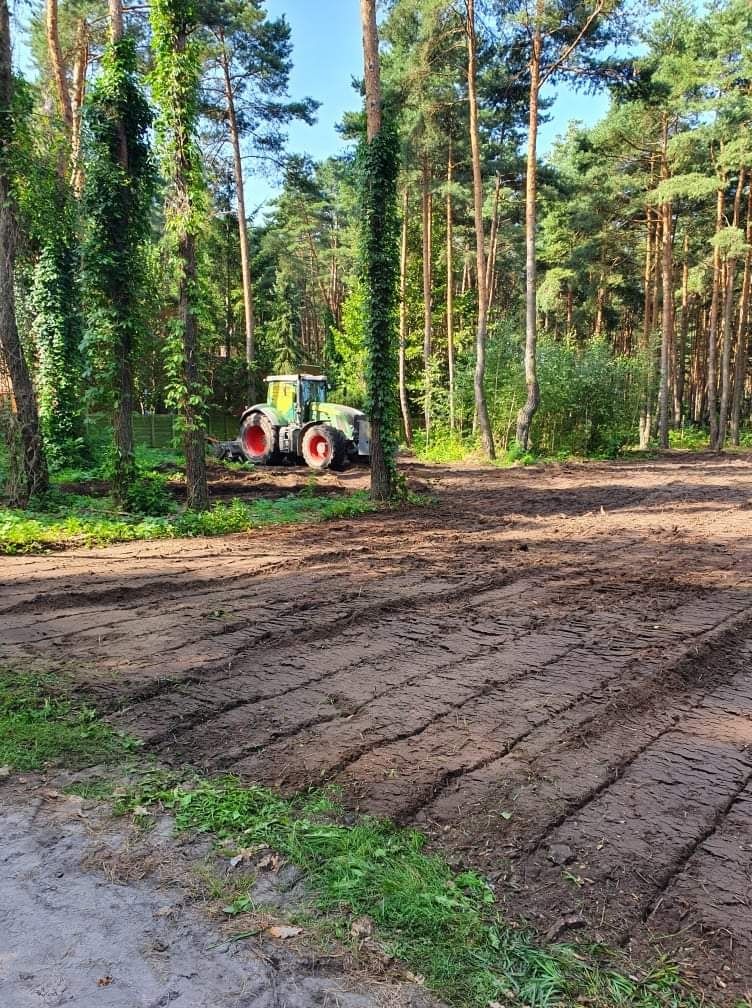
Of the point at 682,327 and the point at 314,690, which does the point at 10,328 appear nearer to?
the point at 314,690

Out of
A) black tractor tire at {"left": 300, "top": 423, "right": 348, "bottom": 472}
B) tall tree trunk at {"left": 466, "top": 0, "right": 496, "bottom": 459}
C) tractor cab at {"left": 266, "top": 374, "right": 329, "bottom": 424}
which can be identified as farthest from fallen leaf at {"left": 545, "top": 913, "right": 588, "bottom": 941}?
tall tree trunk at {"left": 466, "top": 0, "right": 496, "bottom": 459}

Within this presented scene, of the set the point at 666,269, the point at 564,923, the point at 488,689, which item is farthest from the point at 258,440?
the point at 564,923

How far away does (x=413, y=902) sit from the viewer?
2400mm

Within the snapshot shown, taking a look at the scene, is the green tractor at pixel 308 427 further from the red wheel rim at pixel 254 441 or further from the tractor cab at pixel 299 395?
the red wheel rim at pixel 254 441

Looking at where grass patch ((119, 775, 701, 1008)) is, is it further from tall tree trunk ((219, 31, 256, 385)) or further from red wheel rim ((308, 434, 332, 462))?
tall tree trunk ((219, 31, 256, 385))

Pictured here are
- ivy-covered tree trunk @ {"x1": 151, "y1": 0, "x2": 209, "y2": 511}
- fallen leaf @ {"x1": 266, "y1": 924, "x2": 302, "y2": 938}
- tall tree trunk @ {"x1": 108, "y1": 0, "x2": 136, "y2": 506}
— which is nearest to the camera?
fallen leaf @ {"x1": 266, "y1": 924, "x2": 302, "y2": 938}

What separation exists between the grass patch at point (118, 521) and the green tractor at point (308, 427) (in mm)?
5181

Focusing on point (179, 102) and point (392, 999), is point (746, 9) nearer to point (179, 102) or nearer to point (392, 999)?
point (179, 102)

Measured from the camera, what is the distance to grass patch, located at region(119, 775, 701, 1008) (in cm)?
206

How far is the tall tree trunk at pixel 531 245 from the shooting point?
1734 centimetres

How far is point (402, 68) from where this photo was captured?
18.0 metres

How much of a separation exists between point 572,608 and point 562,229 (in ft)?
85.8

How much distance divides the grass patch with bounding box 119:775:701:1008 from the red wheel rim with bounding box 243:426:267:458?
51.3 feet

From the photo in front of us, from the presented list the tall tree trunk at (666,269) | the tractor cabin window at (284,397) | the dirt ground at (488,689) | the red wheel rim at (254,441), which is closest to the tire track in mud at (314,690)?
the dirt ground at (488,689)
